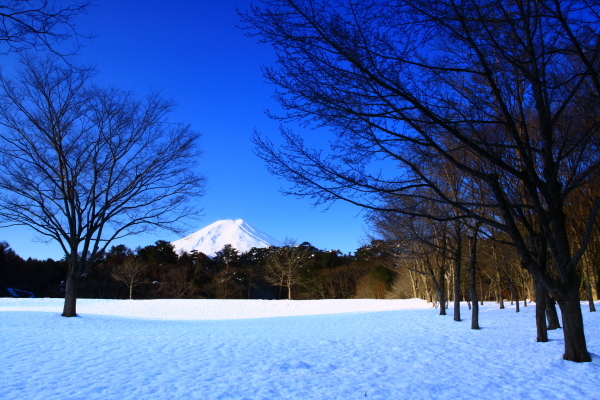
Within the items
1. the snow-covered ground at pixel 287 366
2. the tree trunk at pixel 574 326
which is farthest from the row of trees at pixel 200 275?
the tree trunk at pixel 574 326

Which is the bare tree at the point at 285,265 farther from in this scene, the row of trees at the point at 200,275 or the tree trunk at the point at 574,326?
the tree trunk at the point at 574,326

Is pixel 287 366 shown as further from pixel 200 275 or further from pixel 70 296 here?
pixel 200 275

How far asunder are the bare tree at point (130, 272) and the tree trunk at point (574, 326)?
34.1m

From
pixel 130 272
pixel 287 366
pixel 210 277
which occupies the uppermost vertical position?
pixel 130 272

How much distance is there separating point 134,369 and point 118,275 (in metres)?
33.6

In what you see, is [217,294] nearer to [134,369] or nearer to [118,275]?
[118,275]

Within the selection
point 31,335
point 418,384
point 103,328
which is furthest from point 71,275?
point 418,384

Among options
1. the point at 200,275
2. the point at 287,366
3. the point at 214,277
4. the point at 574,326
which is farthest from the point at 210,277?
the point at 574,326

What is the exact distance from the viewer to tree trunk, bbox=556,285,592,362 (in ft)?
17.4

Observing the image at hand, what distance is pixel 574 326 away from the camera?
17.6ft

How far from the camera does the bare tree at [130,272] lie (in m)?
34.5

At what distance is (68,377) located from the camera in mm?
4965

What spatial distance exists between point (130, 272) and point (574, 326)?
35.1 meters

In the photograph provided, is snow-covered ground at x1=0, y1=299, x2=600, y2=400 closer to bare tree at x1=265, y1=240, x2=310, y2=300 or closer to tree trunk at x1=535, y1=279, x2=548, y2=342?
tree trunk at x1=535, y1=279, x2=548, y2=342
